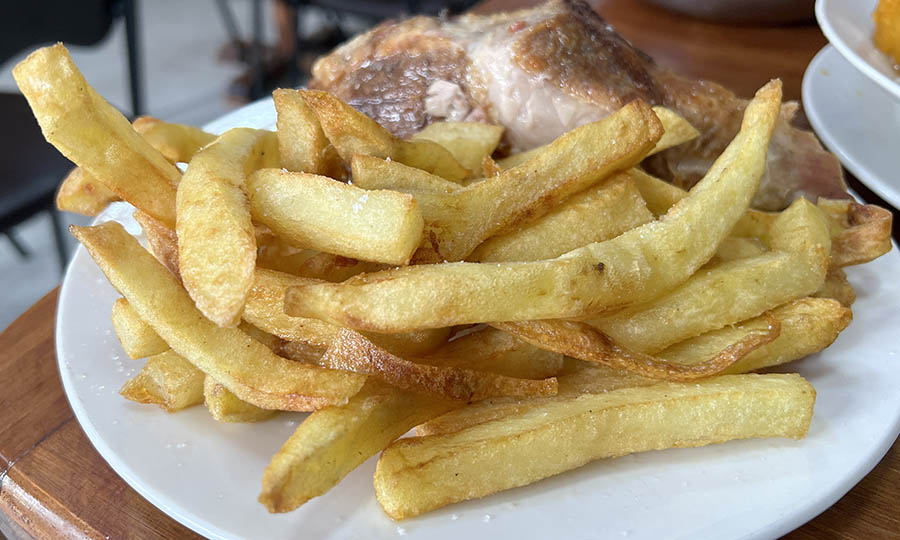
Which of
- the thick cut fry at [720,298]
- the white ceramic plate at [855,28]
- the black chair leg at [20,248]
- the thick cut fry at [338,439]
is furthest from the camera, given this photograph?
the black chair leg at [20,248]

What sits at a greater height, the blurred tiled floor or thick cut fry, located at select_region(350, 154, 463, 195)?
thick cut fry, located at select_region(350, 154, 463, 195)

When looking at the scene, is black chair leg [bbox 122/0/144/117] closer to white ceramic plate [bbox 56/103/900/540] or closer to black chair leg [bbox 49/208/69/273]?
black chair leg [bbox 49/208/69/273]

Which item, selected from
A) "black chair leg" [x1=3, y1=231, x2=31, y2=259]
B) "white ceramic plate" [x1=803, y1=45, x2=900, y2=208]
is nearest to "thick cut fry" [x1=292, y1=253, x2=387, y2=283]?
"white ceramic plate" [x1=803, y1=45, x2=900, y2=208]

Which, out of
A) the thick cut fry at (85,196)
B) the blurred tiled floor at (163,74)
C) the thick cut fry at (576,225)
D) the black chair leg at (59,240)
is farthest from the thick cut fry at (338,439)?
the blurred tiled floor at (163,74)

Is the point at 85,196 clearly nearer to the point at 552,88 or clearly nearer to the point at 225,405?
the point at 225,405

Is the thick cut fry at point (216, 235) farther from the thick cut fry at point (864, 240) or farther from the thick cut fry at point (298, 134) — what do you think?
the thick cut fry at point (864, 240)

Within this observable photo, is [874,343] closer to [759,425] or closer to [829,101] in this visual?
[759,425]

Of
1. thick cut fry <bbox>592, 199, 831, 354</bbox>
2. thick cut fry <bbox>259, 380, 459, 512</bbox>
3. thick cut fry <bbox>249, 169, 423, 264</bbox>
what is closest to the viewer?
thick cut fry <bbox>259, 380, 459, 512</bbox>

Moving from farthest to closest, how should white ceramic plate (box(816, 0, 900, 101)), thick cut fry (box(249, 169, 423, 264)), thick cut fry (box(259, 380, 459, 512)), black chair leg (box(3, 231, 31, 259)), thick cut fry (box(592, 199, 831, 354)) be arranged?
black chair leg (box(3, 231, 31, 259)) < white ceramic plate (box(816, 0, 900, 101)) < thick cut fry (box(592, 199, 831, 354)) < thick cut fry (box(249, 169, 423, 264)) < thick cut fry (box(259, 380, 459, 512))
